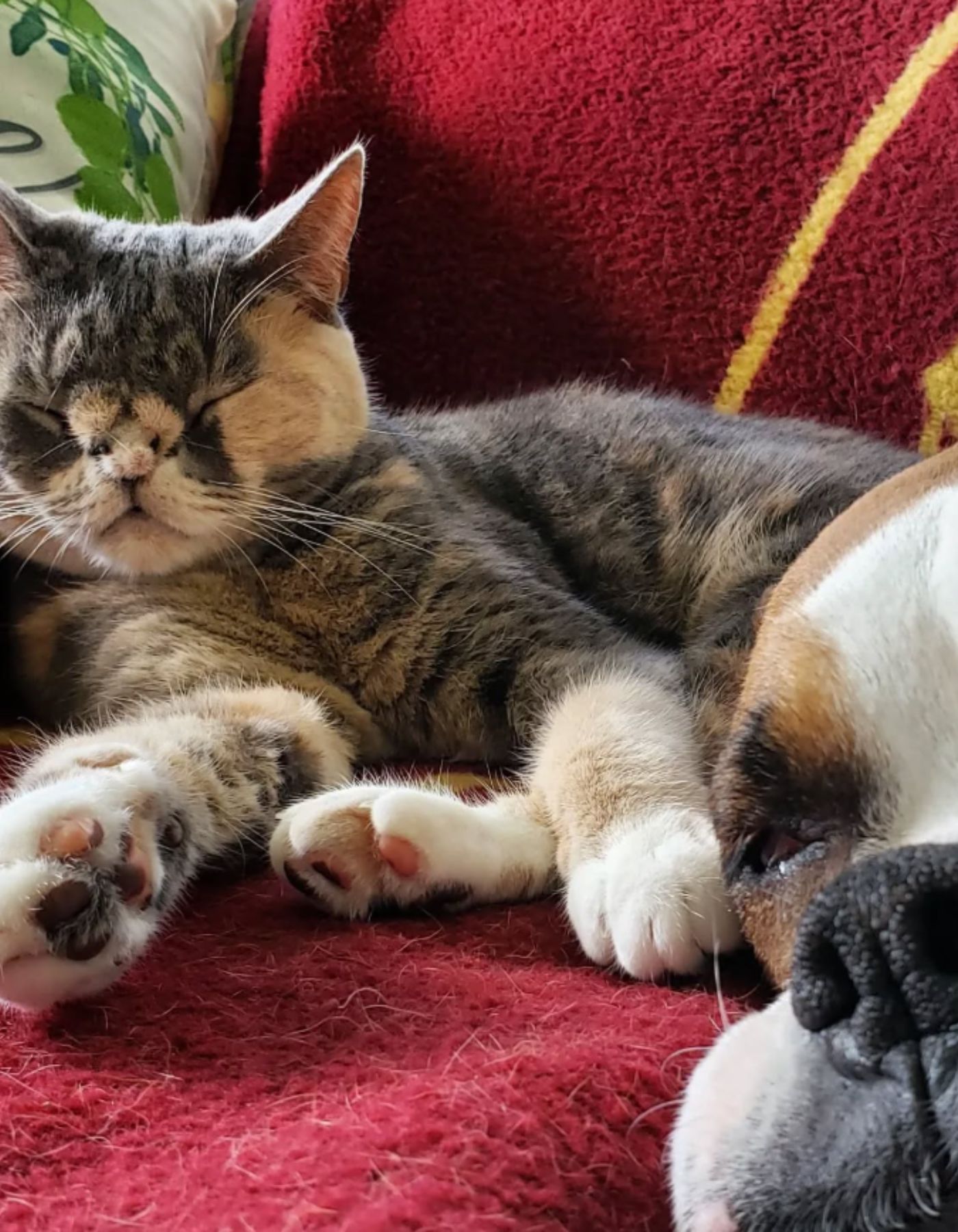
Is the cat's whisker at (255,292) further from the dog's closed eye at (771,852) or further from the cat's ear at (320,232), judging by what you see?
the dog's closed eye at (771,852)

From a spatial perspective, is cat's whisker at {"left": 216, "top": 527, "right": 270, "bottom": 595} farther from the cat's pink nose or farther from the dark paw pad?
the dark paw pad

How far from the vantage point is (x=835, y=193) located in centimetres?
162

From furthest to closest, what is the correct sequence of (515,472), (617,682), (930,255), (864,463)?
1. (515,472)
2. (930,255)
3. (864,463)
4. (617,682)

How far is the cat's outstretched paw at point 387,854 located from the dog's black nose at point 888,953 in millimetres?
378

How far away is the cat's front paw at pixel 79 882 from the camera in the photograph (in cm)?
82

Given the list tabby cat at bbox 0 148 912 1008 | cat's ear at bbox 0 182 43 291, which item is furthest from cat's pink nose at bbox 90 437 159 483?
cat's ear at bbox 0 182 43 291

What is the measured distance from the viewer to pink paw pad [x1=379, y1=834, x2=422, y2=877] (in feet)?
3.19

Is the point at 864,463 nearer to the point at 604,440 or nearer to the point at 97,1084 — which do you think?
the point at 604,440

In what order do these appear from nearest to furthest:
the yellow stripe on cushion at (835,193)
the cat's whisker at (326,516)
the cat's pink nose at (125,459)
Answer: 1. the cat's pink nose at (125,459)
2. the cat's whisker at (326,516)
3. the yellow stripe on cushion at (835,193)

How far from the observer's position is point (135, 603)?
144cm

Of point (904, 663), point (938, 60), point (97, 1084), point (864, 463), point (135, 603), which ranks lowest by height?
point (135, 603)

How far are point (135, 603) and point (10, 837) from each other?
61 centimetres

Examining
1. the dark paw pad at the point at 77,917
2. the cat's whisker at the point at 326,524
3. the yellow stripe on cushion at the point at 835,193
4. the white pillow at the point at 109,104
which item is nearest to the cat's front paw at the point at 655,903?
the dark paw pad at the point at 77,917

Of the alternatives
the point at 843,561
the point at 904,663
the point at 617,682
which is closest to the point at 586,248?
the point at 617,682
